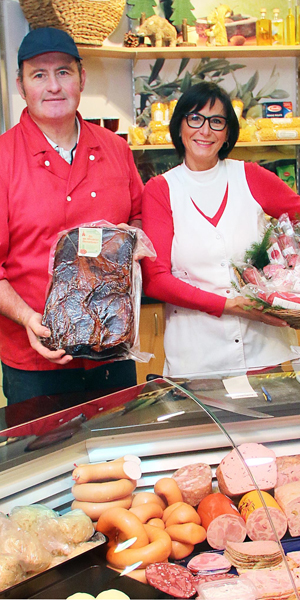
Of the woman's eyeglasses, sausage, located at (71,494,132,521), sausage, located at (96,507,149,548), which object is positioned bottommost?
sausage, located at (96,507,149,548)

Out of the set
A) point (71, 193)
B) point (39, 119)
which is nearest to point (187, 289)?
point (71, 193)

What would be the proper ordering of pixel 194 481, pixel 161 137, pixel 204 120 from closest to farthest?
pixel 194 481 → pixel 204 120 → pixel 161 137

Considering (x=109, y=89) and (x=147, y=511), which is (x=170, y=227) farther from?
(x=109, y=89)

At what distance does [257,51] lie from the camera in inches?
151

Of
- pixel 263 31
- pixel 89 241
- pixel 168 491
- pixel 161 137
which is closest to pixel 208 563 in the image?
pixel 168 491

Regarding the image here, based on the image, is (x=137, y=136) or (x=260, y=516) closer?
(x=260, y=516)

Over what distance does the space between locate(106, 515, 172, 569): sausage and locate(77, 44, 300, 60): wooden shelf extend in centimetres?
311

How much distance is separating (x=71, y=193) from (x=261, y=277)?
68 centimetres

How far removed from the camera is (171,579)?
3.35 feet

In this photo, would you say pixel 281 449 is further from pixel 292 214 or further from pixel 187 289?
pixel 292 214

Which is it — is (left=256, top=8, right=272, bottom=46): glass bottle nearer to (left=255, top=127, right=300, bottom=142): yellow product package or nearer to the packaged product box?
the packaged product box

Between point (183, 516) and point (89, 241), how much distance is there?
Result: 856mm

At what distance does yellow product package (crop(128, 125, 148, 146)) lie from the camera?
364 cm

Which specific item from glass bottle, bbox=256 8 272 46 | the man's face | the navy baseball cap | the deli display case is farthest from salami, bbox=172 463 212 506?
glass bottle, bbox=256 8 272 46
